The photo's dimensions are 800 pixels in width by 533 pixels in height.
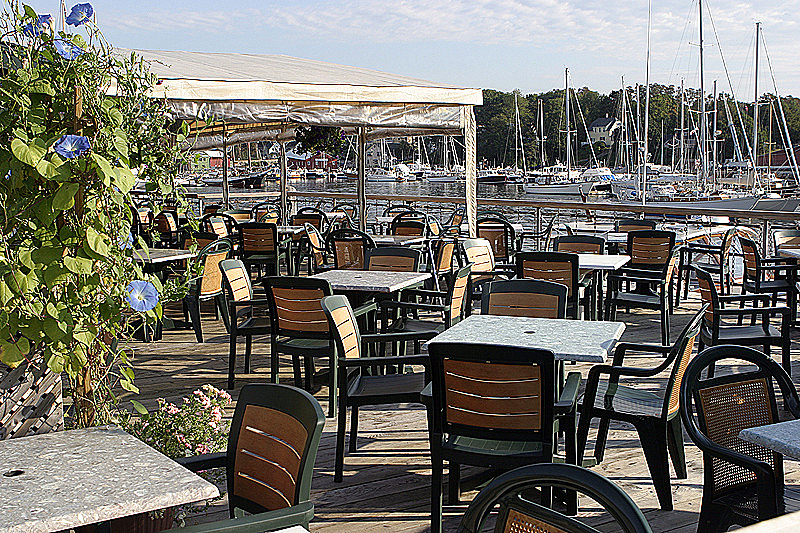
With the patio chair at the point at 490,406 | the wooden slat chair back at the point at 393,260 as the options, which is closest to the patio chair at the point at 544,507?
the patio chair at the point at 490,406

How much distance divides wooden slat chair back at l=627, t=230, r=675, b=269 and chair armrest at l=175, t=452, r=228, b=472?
234 inches

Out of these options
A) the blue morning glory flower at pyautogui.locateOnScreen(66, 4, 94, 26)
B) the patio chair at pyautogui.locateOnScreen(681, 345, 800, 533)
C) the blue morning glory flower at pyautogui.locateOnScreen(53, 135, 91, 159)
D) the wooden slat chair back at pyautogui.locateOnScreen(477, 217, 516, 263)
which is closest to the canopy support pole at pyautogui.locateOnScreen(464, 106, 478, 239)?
the wooden slat chair back at pyautogui.locateOnScreen(477, 217, 516, 263)

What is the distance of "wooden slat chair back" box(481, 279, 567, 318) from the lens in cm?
498

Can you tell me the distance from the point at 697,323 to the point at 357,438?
73.7 inches

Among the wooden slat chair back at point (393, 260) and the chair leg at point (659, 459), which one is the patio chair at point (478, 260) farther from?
the chair leg at point (659, 459)

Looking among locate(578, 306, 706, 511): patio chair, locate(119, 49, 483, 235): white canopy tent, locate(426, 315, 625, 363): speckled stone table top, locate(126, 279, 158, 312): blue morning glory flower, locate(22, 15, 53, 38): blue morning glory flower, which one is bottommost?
locate(578, 306, 706, 511): patio chair

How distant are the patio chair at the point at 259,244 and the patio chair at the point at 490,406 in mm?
6153

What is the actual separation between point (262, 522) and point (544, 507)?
70 centimetres

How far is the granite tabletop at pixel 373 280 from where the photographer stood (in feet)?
18.9

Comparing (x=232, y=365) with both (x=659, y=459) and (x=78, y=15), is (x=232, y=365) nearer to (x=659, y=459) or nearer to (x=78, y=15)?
(x=659, y=459)

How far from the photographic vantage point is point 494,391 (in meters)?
3.31

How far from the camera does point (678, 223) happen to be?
1419 cm

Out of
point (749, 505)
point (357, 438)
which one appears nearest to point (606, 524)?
point (749, 505)

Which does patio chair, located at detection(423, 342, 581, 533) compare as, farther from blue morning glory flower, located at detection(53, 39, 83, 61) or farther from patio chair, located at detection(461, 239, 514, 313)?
patio chair, located at detection(461, 239, 514, 313)
